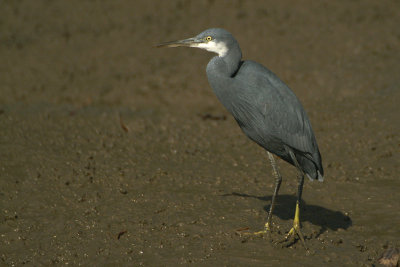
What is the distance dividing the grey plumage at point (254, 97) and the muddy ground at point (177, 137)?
76cm

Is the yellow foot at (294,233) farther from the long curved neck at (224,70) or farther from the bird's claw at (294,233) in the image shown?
the long curved neck at (224,70)

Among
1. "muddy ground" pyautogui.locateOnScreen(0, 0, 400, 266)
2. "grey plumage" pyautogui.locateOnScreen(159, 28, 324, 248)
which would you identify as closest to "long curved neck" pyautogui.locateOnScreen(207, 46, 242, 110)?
"grey plumage" pyautogui.locateOnScreen(159, 28, 324, 248)

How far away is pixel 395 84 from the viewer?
828cm

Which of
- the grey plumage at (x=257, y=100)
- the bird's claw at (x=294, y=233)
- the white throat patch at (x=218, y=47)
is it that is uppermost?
the white throat patch at (x=218, y=47)

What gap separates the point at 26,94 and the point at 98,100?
1144mm

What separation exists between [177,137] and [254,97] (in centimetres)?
270

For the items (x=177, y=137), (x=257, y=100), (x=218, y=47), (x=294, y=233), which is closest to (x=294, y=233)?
(x=294, y=233)

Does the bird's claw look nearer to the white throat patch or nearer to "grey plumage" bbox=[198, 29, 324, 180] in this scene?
"grey plumage" bbox=[198, 29, 324, 180]

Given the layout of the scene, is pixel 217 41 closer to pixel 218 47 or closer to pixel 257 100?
pixel 218 47

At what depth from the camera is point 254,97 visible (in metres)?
4.83

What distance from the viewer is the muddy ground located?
4.92m

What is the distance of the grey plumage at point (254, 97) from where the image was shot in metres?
4.85

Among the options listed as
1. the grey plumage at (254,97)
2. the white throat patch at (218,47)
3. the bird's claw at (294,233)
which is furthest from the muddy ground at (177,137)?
the white throat patch at (218,47)

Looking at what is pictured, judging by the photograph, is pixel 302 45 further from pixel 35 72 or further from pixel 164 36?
pixel 35 72
